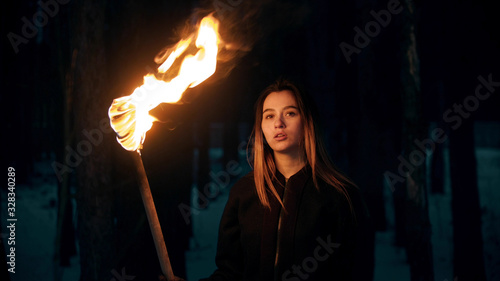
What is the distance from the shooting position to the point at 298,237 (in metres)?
2.25

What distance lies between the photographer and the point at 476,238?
604cm

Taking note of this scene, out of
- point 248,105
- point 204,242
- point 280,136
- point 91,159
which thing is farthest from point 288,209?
point 204,242

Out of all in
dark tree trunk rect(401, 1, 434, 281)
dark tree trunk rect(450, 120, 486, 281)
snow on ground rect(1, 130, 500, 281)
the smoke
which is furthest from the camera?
snow on ground rect(1, 130, 500, 281)

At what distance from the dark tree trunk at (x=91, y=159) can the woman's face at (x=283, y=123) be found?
7.40 feet

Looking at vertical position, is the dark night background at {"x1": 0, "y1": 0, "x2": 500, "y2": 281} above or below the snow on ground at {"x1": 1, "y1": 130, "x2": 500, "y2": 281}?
above

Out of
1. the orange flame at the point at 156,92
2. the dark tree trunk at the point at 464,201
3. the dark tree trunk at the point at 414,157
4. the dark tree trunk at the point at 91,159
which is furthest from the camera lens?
the dark tree trunk at the point at 464,201

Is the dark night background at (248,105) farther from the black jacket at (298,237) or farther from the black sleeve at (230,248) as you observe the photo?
the black sleeve at (230,248)

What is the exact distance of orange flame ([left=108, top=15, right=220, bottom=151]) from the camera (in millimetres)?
2082

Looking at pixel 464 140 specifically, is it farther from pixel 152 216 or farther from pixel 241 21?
pixel 152 216

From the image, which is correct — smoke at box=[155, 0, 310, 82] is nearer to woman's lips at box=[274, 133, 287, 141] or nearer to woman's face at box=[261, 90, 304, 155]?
woman's face at box=[261, 90, 304, 155]

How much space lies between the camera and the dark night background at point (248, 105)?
3.97 m

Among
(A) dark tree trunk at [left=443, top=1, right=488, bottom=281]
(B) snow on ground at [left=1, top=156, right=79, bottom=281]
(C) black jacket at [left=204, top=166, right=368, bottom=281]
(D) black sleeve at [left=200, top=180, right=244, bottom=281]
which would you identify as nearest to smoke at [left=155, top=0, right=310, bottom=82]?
(D) black sleeve at [left=200, top=180, right=244, bottom=281]

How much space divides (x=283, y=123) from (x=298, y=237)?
0.73 m

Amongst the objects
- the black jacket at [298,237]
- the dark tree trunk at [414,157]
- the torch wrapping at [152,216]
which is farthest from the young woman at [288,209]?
the dark tree trunk at [414,157]
